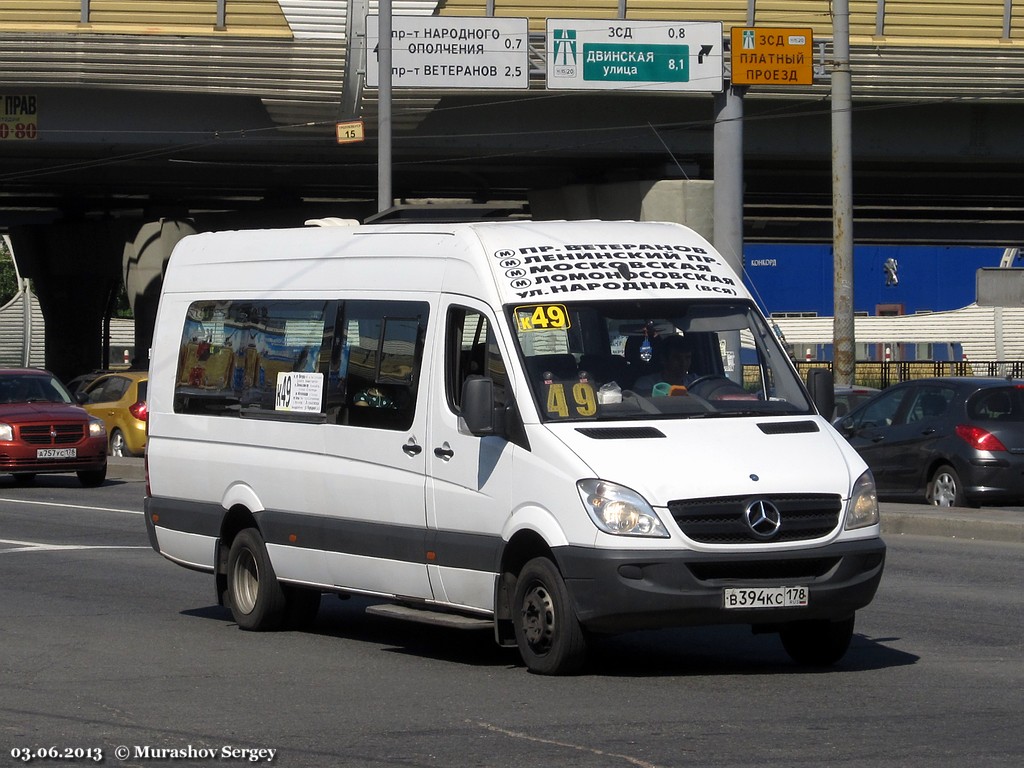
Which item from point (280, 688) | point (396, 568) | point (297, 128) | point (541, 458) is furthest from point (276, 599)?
point (297, 128)

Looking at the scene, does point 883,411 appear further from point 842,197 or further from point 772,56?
point 772,56

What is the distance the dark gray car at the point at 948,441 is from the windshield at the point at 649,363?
29.2ft

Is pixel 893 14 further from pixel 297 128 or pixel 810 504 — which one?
pixel 810 504

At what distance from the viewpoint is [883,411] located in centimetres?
1889

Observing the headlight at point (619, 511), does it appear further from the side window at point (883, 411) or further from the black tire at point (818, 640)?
the side window at point (883, 411)

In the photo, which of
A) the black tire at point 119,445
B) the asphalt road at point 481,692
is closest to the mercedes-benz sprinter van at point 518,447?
the asphalt road at point 481,692

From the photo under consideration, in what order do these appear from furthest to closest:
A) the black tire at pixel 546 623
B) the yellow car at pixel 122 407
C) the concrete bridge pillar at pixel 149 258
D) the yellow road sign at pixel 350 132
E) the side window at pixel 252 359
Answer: the concrete bridge pillar at pixel 149 258, the yellow car at pixel 122 407, the yellow road sign at pixel 350 132, the side window at pixel 252 359, the black tire at pixel 546 623

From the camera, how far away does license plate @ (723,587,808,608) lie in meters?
7.79

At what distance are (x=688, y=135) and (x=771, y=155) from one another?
1855 millimetres

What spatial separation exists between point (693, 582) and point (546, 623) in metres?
0.80

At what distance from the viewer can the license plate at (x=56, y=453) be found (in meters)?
22.9

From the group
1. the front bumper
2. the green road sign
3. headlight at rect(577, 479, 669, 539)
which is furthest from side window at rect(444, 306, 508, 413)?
the green road sign

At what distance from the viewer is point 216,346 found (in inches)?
427

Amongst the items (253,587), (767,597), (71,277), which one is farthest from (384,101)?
(71,277)
